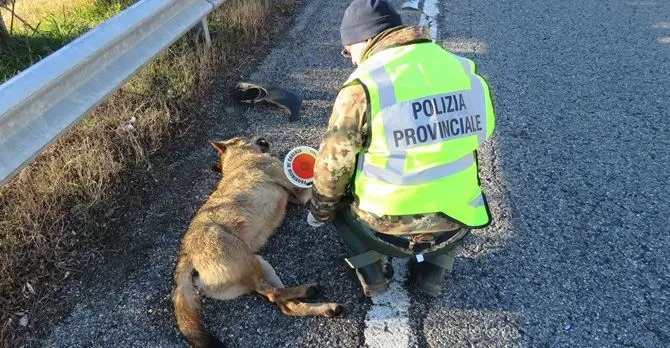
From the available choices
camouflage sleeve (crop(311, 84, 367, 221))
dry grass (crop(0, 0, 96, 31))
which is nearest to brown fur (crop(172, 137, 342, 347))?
camouflage sleeve (crop(311, 84, 367, 221))

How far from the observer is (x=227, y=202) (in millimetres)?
3711

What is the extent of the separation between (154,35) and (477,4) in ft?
14.5

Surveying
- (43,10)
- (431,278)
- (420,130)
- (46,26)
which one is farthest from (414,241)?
(43,10)

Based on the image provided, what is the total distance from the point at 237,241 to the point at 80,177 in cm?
123

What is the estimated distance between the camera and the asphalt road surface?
2846 millimetres

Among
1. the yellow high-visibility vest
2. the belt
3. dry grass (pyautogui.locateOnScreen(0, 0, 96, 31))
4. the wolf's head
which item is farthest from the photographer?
dry grass (pyautogui.locateOnScreen(0, 0, 96, 31))

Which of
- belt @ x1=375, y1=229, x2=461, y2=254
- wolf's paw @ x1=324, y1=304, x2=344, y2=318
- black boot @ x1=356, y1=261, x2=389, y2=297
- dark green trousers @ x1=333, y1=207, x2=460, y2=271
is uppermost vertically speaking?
belt @ x1=375, y1=229, x2=461, y2=254

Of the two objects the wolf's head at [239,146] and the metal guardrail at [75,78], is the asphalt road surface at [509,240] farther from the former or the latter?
the metal guardrail at [75,78]

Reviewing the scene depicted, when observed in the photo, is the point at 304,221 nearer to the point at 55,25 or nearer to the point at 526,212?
the point at 526,212

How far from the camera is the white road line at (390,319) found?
2.79m

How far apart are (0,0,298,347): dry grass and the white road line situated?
6.12 feet

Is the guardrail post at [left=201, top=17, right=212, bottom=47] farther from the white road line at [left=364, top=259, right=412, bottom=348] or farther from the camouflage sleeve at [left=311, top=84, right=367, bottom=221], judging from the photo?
the white road line at [left=364, top=259, right=412, bottom=348]

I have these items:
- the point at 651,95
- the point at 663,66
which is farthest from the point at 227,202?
the point at 663,66

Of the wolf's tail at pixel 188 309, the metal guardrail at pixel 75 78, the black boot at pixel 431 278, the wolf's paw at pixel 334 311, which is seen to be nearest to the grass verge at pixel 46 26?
the metal guardrail at pixel 75 78
